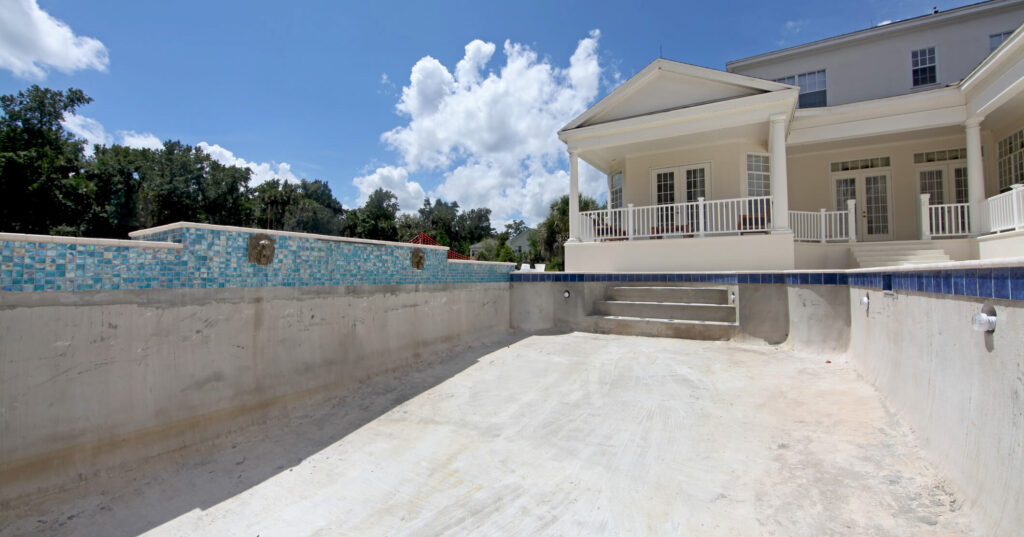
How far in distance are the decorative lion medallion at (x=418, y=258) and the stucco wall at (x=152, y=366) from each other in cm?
99

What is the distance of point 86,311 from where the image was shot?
8.89ft

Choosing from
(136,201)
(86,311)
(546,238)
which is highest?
(136,201)

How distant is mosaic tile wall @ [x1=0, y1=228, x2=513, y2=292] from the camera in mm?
2529

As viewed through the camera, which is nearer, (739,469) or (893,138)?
(739,469)

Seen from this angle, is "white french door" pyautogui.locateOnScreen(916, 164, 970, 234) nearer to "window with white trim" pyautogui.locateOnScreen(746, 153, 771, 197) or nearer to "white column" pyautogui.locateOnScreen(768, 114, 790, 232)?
"window with white trim" pyautogui.locateOnScreen(746, 153, 771, 197)

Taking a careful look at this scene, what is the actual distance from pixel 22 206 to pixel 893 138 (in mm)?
34423

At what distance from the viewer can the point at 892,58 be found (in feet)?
40.1

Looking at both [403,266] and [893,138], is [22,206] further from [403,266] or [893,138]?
[893,138]

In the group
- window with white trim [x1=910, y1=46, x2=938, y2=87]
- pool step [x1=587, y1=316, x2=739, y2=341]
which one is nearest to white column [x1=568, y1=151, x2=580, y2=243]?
pool step [x1=587, y1=316, x2=739, y2=341]

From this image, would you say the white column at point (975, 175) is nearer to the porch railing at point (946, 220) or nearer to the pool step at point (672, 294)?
the porch railing at point (946, 220)

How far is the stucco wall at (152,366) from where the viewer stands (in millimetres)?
2457

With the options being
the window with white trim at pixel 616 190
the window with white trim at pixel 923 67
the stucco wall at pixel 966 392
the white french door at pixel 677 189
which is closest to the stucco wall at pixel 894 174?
the white french door at pixel 677 189

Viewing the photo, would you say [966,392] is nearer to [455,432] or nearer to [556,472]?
[556,472]

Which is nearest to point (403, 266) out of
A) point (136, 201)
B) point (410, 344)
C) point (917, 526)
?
point (410, 344)
